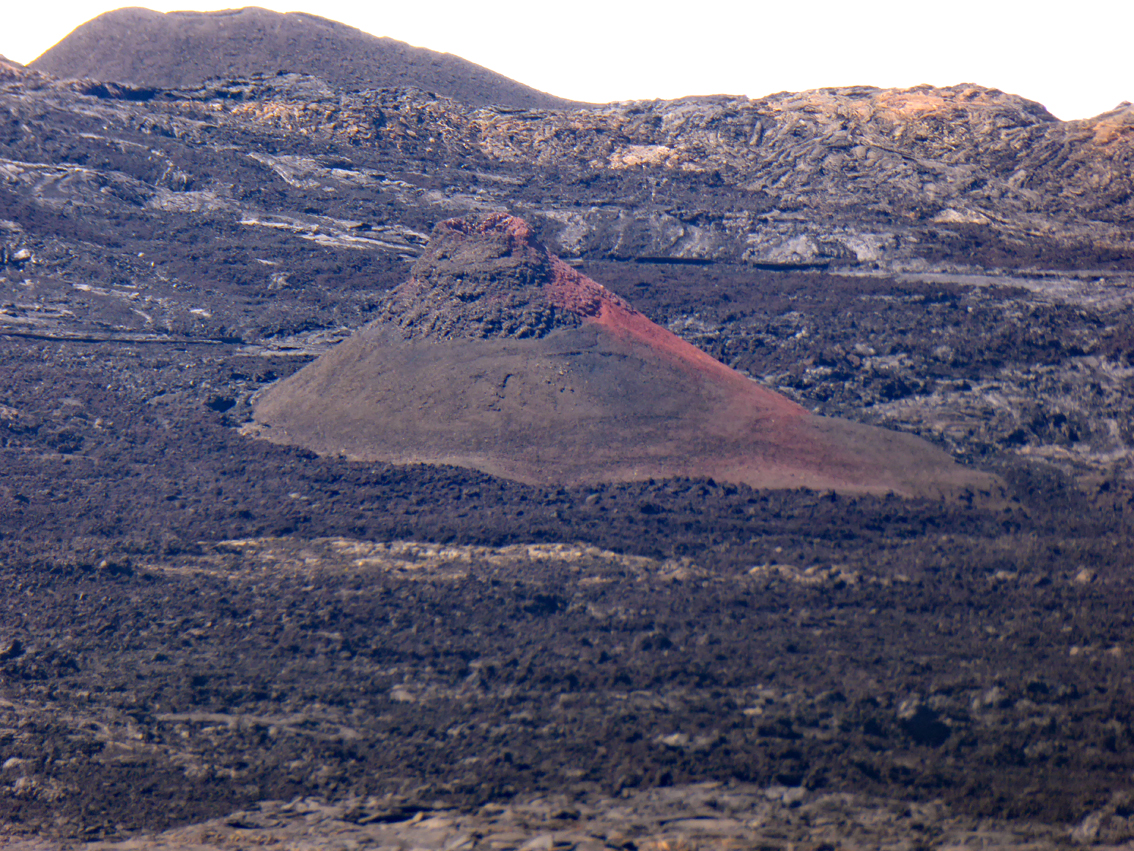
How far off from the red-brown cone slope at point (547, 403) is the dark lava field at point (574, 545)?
1.97ft

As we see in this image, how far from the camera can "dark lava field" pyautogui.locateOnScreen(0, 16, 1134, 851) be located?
6.22 metres

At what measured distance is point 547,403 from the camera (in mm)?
12781

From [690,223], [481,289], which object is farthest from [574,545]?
[690,223]

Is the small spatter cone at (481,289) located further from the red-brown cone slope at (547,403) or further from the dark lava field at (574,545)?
the dark lava field at (574,545)

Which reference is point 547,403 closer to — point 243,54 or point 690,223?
point 690,223

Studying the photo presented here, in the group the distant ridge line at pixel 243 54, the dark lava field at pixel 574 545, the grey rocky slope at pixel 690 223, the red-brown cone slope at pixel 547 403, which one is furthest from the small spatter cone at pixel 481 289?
the distant ridge line at pixel 243 54

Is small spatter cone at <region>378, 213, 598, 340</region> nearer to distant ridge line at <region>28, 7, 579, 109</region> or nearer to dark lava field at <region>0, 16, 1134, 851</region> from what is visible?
dark lava field at <region>0, 16, 1134, 851</region>

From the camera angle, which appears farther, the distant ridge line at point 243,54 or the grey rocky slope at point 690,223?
the distant ridge line at point 243,54

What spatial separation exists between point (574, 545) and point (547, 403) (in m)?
3.11

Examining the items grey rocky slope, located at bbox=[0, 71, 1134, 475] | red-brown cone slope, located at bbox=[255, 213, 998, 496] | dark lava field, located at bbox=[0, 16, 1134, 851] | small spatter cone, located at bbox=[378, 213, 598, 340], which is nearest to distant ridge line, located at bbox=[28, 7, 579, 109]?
grey rocky slope, located at bbox=[0, 71, 1134, 475]

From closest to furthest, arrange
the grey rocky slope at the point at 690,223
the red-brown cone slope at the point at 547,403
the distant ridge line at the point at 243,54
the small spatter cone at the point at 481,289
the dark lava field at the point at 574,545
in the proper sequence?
the dark lava field at the point at 574,545 → the red-brown cone slope at the point at 547,403 → the small spatter cone at the point at 481,289 → the grey rocky slope at the point at 690,223 → the distant ridge line at the point at 243,54

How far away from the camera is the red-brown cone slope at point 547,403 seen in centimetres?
1216

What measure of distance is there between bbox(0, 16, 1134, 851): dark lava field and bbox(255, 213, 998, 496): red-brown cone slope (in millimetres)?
599

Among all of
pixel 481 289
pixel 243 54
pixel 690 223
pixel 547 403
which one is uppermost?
pixel 243 54
